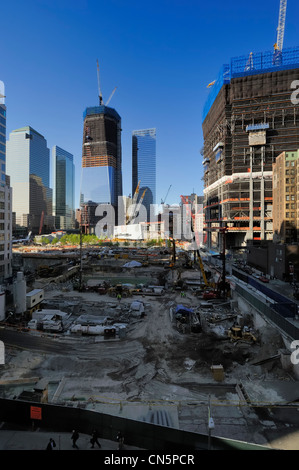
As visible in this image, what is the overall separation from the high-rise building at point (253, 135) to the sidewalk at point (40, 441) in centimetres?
8264

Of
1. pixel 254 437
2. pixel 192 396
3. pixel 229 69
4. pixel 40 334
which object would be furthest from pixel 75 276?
pixel 229 69

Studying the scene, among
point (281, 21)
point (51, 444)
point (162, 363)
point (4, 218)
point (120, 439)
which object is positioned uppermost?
point (281, 21)

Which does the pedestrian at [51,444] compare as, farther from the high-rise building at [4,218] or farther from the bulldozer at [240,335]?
the high-rise building at [4,218]

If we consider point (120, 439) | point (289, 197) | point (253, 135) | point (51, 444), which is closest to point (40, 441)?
point (51, 444)

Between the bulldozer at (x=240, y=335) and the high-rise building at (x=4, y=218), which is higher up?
the high-rise building at (x=4, y=218)

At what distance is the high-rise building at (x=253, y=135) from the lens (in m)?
91.2

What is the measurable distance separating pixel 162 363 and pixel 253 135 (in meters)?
93.5

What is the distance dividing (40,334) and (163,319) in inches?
547

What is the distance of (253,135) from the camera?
92688mm

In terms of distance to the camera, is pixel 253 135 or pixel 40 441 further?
pixel 253 135

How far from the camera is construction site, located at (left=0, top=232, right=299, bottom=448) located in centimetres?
1405

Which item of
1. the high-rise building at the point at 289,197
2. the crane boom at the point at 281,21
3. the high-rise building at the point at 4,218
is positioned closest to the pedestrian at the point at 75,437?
the high-rise building at the point at 4,218

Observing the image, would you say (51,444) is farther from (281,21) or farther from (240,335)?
(281,21)

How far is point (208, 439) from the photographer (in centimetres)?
1038
